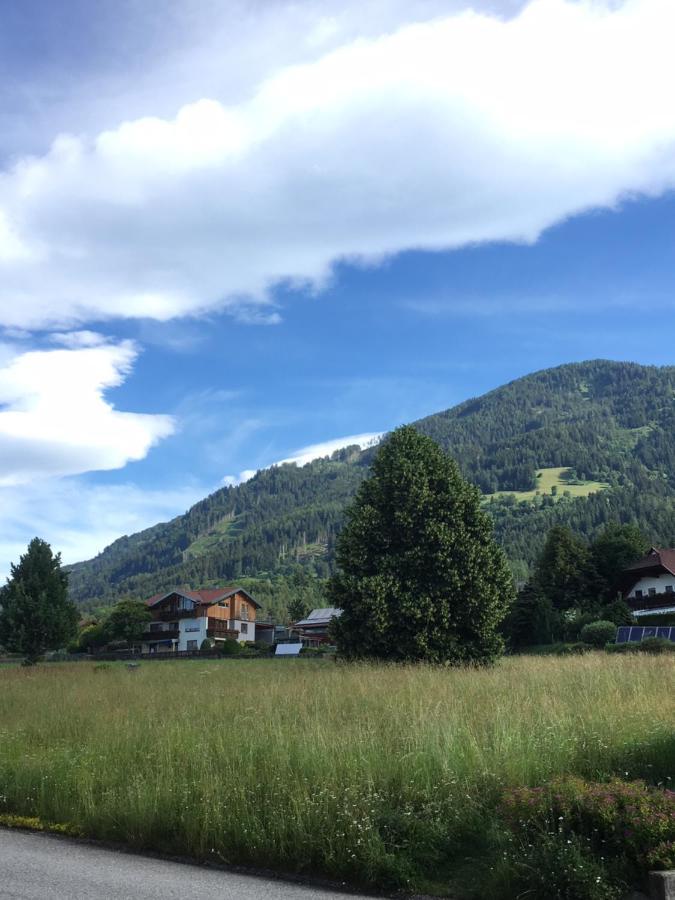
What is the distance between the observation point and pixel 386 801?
25.5ft

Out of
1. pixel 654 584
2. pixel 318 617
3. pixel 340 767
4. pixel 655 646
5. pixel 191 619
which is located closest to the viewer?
pixel 340 767

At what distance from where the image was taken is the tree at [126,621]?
97625 mm

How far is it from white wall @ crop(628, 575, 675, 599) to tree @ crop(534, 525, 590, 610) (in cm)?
940

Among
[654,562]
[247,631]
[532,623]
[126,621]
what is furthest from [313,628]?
[532,623]

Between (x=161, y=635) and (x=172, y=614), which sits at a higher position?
(x=172, y=614)

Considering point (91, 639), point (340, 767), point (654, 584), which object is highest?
point (340, 767)

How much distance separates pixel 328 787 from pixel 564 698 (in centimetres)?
543

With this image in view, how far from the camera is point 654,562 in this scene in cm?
7712

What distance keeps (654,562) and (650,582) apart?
4169 millimetres

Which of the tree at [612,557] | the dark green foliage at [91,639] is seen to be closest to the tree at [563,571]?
the tree at [612,557]

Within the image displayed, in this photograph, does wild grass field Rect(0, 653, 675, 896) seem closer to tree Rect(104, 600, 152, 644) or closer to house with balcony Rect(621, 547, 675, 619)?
house with balcony Rect(621, 547, 675, 619)

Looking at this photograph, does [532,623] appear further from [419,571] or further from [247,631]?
[247,631]

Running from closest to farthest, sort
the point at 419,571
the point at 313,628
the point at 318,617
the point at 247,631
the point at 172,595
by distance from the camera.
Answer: the point at 419,571, the point at 172,595, the point at 247,631, the point at 313,628, the point at 318,617

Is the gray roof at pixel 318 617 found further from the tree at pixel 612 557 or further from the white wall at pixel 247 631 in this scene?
the tree at pixel 612 557
